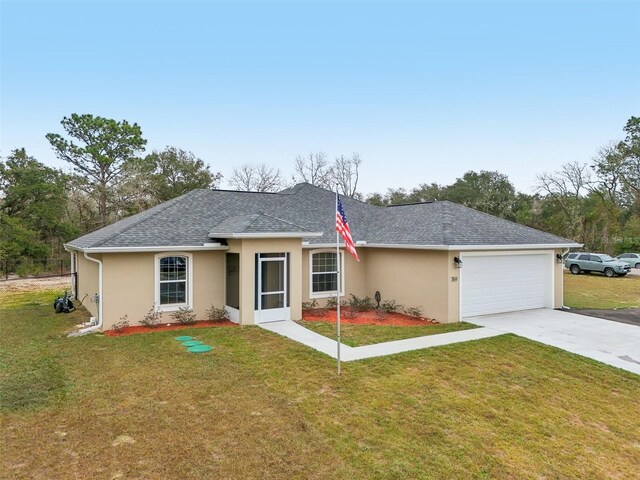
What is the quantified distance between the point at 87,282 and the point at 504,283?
1571 centimetres

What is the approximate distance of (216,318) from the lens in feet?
42.0

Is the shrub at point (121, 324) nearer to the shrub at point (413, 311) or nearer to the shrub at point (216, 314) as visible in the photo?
the shrub at point (216, 314)

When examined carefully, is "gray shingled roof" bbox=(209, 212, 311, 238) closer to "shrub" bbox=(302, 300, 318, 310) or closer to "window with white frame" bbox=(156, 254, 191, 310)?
"window with white frame" bbox=(156, 254, 191, 310)

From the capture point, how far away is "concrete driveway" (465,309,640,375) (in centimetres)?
905

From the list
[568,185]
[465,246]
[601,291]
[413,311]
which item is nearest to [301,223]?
[413,311]

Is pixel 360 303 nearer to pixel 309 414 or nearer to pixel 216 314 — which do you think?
pixel 216 314

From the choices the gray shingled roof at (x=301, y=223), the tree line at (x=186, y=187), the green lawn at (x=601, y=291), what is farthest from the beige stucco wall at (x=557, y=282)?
the tree line at (x=186, y=187)

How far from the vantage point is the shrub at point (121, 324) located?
11.4 metres

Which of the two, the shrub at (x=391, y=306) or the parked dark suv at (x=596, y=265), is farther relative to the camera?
the parked dark suv at (x=596, y=265)

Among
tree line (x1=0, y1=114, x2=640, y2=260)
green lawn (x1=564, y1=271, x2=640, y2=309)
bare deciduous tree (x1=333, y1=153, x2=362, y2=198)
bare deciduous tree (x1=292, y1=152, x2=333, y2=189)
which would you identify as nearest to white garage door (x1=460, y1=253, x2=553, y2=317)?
green lawn (x1=564, y1=271, x2=640, y2=309)

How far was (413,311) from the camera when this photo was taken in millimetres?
13656

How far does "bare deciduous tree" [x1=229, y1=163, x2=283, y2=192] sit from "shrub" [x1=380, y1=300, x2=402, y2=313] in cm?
3279

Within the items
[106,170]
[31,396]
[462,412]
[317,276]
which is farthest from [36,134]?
[462,412]

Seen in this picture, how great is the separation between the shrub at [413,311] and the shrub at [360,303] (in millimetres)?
1595
